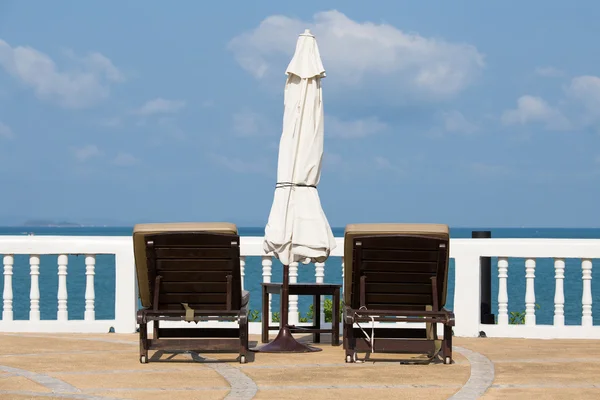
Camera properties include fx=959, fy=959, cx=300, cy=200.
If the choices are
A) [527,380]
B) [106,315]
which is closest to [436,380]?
[527,380]

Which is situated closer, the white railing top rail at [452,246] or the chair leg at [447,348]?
the chair leg at [447,348]

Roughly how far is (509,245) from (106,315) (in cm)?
3084

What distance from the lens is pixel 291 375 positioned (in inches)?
272

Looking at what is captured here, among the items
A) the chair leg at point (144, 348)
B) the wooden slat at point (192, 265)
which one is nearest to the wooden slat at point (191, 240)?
the wooden slat at point (192, 265)

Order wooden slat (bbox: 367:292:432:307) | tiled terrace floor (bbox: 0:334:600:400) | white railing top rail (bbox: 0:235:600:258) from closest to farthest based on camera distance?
tiled terrace floor (bbox: 0:334:600:400) → wooden slat (bbox: 367:292:432:307) → white railing top rail (bbox: 0:235:600:258)

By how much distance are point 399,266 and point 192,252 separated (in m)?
1.63

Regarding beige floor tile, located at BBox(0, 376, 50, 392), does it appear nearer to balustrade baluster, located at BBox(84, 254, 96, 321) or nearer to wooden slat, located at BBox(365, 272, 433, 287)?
wooden slat, located at BBox(365, 272, 433, 287)

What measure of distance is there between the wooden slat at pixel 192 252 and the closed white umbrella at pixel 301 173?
0.63 meters

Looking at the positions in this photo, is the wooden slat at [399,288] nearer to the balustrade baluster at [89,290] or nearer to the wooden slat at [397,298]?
the wooden slat at [397,298]

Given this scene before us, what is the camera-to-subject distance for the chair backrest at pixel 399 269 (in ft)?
24.5

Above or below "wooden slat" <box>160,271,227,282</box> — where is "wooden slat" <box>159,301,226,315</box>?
below

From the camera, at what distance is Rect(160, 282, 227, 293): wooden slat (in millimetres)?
7590

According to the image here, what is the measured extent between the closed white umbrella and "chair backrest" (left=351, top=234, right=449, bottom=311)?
22.6 inches

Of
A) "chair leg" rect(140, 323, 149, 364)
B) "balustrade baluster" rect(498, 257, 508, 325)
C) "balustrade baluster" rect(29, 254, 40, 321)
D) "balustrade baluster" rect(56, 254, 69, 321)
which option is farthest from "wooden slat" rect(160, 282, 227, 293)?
"balustrade baluster" rect(498, 257, 508, 325)
